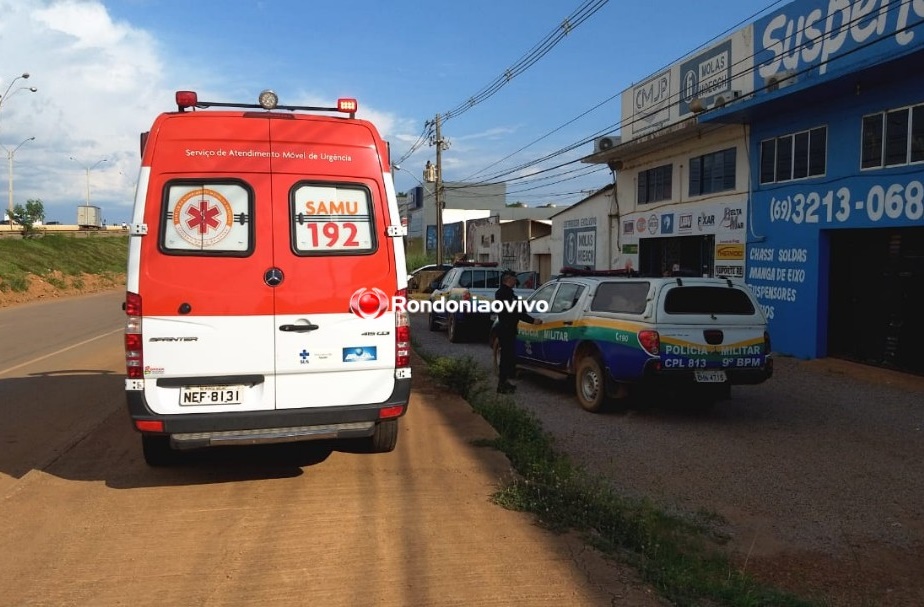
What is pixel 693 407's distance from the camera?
9328mm

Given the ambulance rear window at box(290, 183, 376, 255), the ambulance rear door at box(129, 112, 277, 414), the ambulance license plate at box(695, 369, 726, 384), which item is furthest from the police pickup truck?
the ambulance rear door at box(129, 112, 277, 414)

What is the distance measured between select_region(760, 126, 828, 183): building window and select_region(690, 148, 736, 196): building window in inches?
45.5

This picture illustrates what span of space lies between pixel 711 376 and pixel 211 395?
5.43 m

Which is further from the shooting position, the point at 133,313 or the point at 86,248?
the point at 86,248

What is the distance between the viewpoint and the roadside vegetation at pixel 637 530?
3689 mm

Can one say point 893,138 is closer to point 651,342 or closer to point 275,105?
point 651,342

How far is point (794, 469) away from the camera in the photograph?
6.43 m

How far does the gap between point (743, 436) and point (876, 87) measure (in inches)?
302

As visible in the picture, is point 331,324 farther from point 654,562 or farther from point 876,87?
point 876,87

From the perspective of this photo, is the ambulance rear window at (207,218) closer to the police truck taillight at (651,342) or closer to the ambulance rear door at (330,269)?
the ambulance rear door at (330,269)

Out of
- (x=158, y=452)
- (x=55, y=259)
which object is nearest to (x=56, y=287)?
(x=55, y=259)

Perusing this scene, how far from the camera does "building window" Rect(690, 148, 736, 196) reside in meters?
16.2

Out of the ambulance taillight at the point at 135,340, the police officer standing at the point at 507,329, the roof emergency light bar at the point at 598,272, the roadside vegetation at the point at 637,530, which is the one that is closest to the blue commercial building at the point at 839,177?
the roof emergency light bar at the point at 598,272

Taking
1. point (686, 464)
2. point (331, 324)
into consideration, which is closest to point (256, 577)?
point (331, 324)
